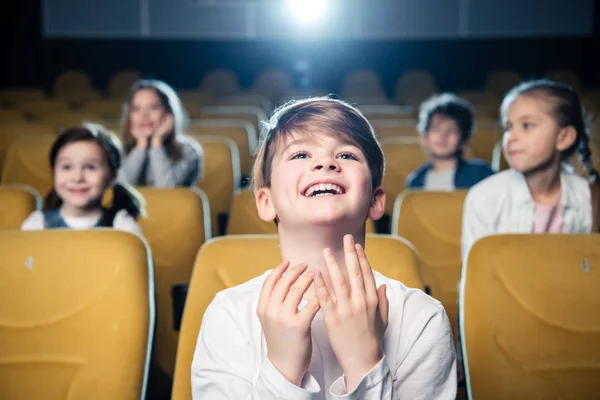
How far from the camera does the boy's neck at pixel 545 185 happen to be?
7.22ft

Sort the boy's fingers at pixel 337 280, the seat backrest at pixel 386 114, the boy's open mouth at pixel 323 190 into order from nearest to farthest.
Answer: the boy's fingers at pixel 337 280, the boy's open mouth at pixel 323 190, the seat backrest at pixel 386 114

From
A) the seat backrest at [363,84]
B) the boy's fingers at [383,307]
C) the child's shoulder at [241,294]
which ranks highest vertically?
the seat backrest at [363,84]

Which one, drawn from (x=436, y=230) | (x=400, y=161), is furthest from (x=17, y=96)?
(x=436, y=230)

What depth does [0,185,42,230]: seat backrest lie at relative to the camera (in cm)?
232

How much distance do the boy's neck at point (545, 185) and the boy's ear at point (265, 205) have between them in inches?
45.5

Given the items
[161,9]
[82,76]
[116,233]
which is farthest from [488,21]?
[116,233]

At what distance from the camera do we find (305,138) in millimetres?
1218

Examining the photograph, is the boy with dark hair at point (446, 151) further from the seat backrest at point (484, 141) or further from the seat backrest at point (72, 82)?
the seat backrest at point (72, 82)

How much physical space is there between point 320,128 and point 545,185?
46.4 inches

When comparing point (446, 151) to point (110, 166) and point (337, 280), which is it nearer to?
point (110, 166)

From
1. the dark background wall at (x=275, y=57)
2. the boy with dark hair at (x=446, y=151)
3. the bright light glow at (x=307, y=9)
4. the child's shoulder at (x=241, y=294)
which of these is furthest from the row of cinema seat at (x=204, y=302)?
the dark background wall at (x=275, y=57)

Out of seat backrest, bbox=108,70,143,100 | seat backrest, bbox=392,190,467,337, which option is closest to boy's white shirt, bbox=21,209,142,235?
seat backrest, bbox=392,190,467,337

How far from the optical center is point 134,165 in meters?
3.56

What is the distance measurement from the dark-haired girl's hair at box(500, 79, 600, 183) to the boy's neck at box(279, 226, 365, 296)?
4.02 ft
